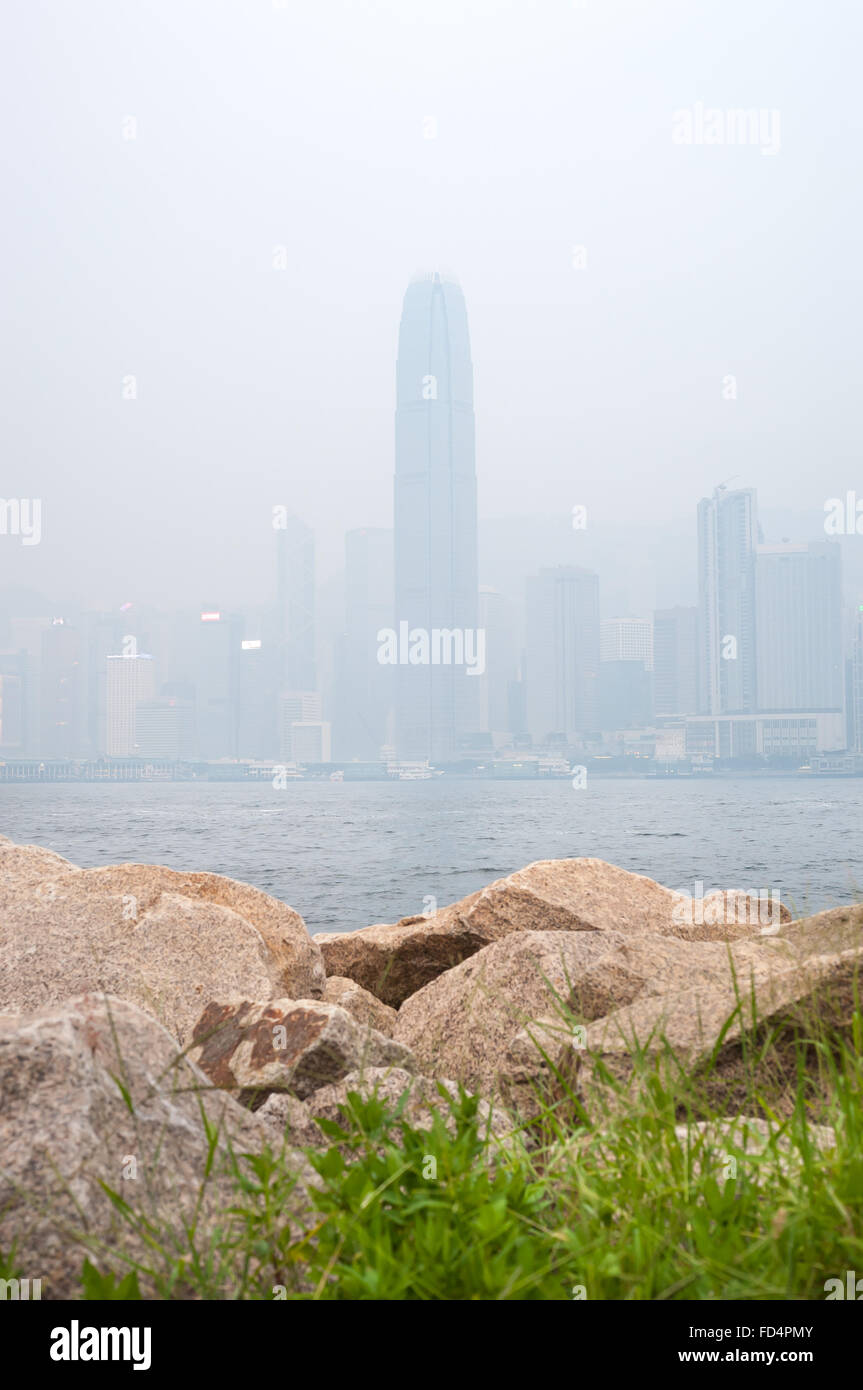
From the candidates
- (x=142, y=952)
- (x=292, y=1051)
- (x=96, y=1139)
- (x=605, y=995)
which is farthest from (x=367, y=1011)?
(x=96, y=1139)

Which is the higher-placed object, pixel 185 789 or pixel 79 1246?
pixel 79 1246

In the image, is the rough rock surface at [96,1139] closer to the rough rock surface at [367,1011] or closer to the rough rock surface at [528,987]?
the rough rock surface at [528,987]

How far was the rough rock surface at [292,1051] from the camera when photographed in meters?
3.60

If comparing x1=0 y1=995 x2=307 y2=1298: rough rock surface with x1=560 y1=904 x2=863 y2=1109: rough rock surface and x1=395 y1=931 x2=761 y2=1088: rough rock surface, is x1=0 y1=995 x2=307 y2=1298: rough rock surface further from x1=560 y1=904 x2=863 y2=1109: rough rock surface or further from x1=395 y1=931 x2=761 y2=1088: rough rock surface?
x1=395 y1=931 x2=761 y2=1088: rough rock surface

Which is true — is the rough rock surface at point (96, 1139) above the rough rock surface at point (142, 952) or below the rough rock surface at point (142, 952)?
above

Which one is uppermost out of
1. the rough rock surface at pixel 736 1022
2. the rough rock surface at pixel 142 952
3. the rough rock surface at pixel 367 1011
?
the rough rock surface at pixel 736 1022

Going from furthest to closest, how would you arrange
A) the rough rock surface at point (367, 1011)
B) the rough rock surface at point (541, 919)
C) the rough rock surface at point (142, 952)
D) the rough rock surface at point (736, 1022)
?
the rough rock surface at point (541, 919)
the rough rock surface at point (367, 1011)
the rough rock surface at point (142, 952)
the rough rock surface at point (736, 1022)

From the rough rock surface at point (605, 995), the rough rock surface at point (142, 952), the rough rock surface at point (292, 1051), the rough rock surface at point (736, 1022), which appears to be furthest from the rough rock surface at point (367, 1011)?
the rough rock surface at point (736, 1022)

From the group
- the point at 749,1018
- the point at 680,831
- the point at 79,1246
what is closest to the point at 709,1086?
the point at 749,1018

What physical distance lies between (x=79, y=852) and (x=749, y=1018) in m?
64.8

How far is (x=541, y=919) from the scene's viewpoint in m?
7.55

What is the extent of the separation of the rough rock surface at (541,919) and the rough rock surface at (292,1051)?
3.59 metres
